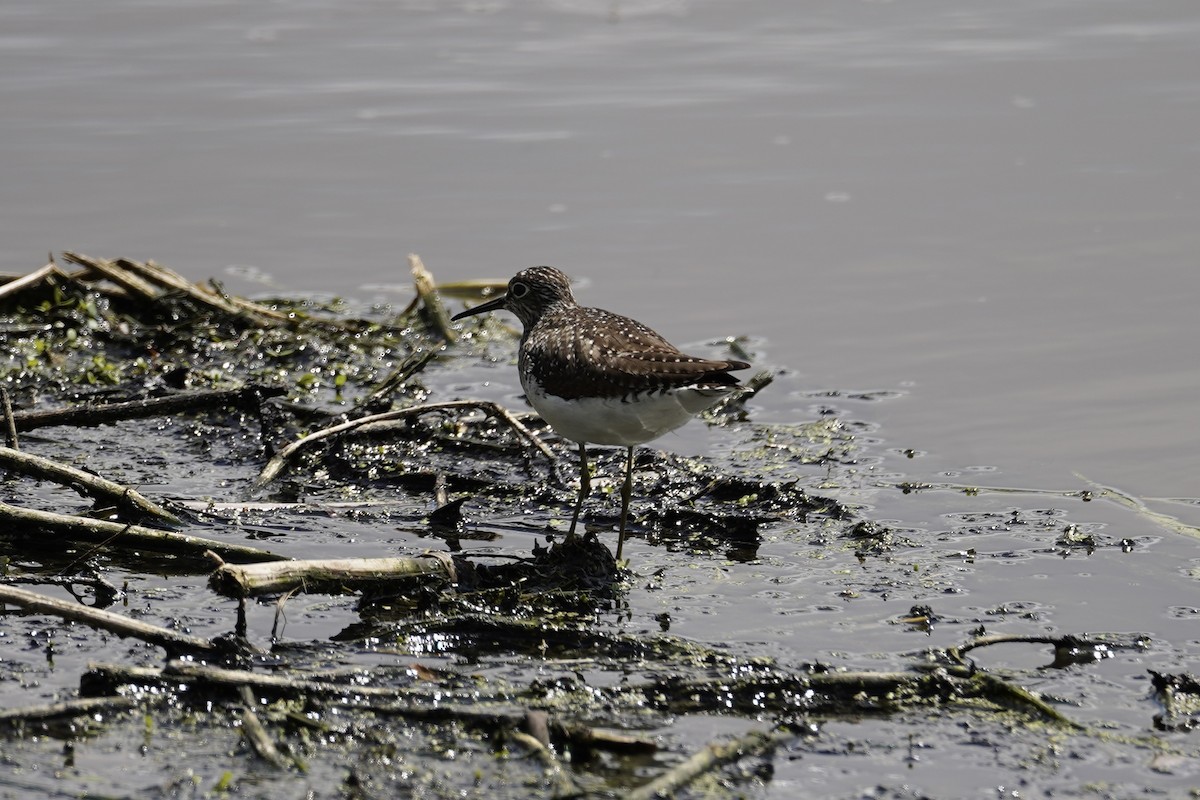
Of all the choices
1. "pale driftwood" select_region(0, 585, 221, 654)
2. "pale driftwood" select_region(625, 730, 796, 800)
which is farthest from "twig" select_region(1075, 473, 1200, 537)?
"pale driftwood" select_region(0, 585, 221, 654)

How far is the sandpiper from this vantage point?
6.02 meters

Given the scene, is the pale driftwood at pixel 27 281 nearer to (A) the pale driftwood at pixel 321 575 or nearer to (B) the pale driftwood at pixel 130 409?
(B) the pale driftwood at pixel 130 409

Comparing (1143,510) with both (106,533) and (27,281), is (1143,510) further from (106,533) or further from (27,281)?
(27,281)

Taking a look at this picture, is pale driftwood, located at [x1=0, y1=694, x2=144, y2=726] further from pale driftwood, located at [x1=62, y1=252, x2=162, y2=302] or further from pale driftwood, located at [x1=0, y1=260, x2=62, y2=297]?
pale driftwood, located at [x1=62, y1=252, x2=162, y2=302]

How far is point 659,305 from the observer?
10102mm

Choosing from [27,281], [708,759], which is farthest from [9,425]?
[708,759]

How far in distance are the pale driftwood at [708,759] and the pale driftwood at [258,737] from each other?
1026 mm

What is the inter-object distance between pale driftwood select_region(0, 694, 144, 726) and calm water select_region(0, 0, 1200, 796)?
2.14 meters

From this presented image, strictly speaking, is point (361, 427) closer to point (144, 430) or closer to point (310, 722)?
point (144, 430)

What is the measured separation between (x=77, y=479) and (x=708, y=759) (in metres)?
3.18

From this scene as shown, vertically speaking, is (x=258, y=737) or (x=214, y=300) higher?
(x=214, y=300)

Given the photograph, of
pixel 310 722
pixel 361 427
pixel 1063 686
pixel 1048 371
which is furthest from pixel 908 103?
pixel 310 722

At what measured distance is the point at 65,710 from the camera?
4254mm

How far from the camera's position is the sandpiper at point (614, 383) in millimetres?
6020
